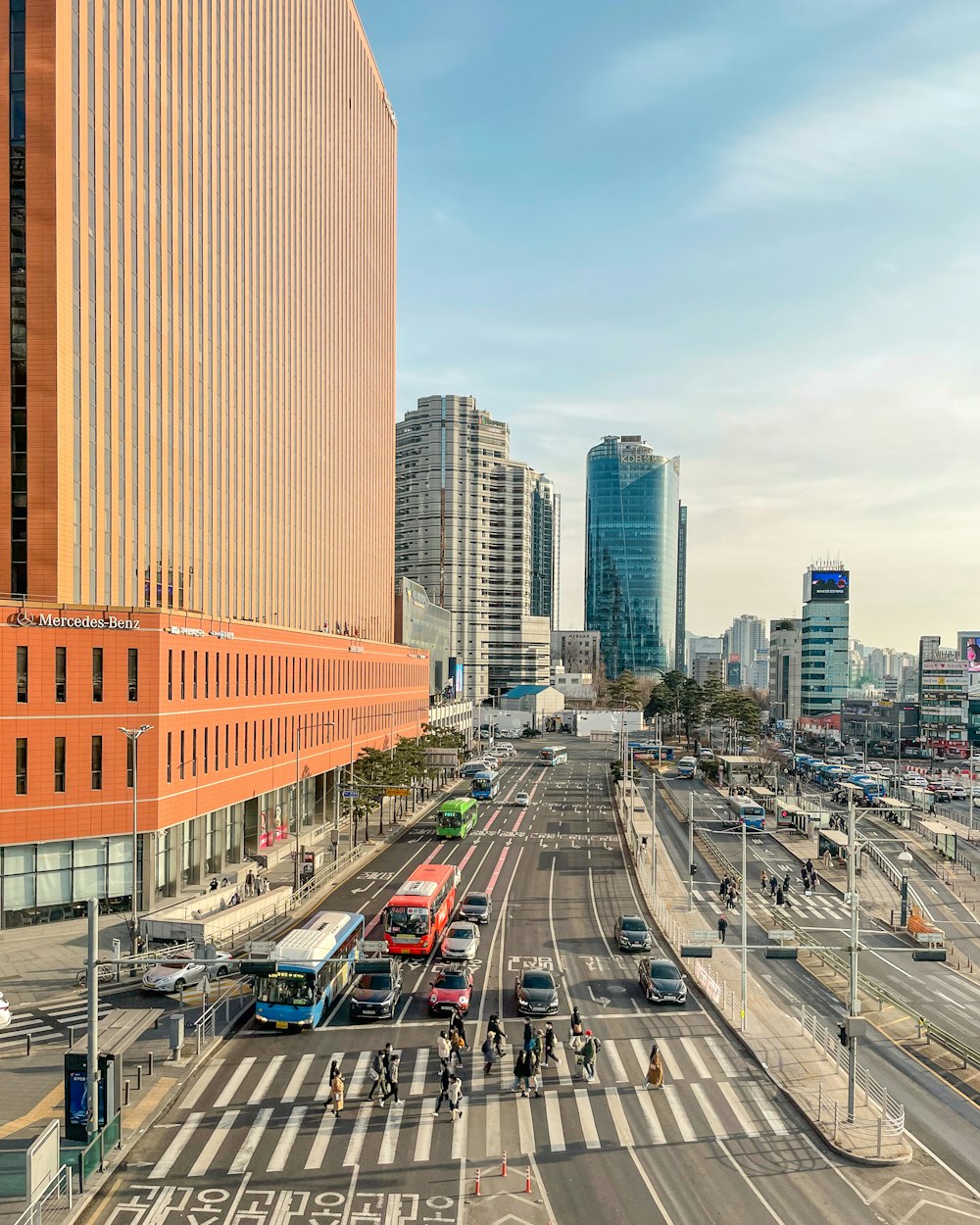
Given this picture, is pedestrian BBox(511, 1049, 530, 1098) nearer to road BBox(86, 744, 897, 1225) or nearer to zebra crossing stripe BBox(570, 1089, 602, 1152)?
road BBox(86, 744, 897, 1225)

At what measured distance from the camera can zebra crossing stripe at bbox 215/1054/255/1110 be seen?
29875mm

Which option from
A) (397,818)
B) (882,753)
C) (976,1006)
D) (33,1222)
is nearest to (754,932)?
(976,1006)

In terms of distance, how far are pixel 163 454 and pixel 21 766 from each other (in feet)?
87.5

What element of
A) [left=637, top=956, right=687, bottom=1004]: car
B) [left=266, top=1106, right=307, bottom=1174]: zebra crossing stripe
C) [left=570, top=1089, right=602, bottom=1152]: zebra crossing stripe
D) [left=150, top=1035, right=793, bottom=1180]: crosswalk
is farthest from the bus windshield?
[left=266, top=1106, right=307, bottom=1174]: zebra crossing stripe

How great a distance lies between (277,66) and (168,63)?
3176 cm

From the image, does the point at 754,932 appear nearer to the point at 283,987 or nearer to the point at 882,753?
the point at 283,987

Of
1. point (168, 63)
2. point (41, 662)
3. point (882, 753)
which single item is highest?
point (168, 63)

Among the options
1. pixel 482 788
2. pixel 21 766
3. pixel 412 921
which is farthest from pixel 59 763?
pixel 482 788

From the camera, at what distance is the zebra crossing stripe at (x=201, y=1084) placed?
29.8 m

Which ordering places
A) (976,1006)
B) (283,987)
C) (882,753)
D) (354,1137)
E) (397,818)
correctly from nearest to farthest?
(354,1137) < (283,987) < (976,1006) < (397,818) < (882,753)

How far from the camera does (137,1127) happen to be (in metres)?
28.0

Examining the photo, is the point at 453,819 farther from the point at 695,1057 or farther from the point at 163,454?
the point at 695,1057

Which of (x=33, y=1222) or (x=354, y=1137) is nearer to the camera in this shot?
(x=33, y=1222)

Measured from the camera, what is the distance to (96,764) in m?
53.6
